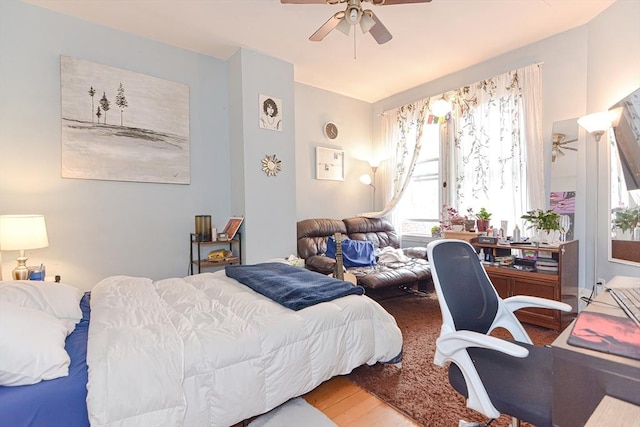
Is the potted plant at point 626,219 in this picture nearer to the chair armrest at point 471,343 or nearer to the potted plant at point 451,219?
the potted plant at point 451,219

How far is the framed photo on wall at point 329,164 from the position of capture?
4.62 metres

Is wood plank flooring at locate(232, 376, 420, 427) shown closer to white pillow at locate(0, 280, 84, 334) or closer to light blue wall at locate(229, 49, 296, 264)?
white pillow at locate(0, 280, 84, 334)

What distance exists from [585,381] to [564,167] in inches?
125

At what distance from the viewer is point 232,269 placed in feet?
8.27

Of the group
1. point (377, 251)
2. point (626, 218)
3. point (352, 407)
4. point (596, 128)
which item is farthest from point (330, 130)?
point (352, 407)

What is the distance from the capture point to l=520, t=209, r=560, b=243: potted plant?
9.60ft

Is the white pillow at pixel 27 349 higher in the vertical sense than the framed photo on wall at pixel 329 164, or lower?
lower

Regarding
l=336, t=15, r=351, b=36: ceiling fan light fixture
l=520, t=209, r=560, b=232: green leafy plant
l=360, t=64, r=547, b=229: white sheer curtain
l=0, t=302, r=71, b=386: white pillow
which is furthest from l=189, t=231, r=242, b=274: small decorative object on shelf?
Answer: l=520, t=209, r=560, b=232: green leafy plant

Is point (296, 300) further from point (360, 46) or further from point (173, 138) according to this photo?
point (360, 46)

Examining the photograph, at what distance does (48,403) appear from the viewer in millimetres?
1057

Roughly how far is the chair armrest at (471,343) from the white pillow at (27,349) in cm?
151

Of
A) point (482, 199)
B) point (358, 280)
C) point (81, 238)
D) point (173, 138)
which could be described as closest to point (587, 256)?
point (482, 199)

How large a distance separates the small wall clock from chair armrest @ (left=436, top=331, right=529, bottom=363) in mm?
3952

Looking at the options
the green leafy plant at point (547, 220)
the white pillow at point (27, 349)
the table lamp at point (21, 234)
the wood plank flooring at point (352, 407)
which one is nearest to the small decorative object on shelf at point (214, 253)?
the table lamp at point (21, 234)
